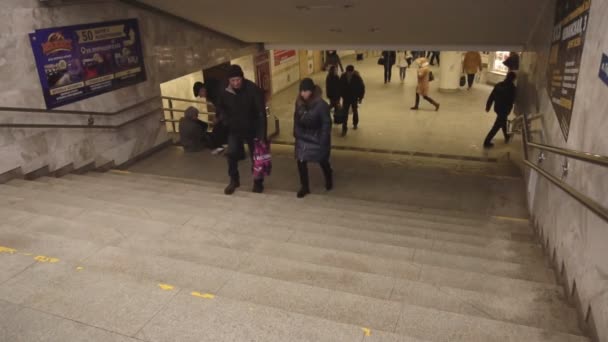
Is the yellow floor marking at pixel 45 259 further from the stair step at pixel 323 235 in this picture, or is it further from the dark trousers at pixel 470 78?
the dark trousers at pixel 470 78

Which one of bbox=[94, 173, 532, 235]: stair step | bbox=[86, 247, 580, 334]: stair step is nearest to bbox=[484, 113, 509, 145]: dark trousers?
bbox=[94, 173, 532, 235]: stair step

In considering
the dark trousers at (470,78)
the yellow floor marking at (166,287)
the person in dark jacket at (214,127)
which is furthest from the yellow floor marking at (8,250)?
the dark trousers at (470,78)

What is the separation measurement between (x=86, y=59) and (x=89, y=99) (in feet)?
1.73

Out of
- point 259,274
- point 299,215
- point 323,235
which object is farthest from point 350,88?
point 259,274

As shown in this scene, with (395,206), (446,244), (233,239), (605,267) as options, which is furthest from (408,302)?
(395,206)

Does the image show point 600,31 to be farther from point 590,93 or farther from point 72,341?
point 72,341

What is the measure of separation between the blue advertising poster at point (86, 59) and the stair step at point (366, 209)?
117 cm

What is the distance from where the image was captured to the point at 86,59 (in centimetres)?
587

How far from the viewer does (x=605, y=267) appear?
214 centimetres

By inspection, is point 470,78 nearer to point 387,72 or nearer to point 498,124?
point 387,72

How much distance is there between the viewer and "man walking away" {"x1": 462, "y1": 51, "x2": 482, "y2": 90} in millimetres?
13016

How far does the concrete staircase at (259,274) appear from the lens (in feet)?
6.91

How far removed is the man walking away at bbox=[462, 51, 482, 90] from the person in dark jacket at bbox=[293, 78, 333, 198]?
376 inches

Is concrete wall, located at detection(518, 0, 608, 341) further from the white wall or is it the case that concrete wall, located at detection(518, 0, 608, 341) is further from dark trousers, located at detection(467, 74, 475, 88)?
the white wall
